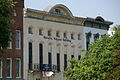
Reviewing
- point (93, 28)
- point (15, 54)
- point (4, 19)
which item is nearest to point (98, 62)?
point (4, 19)

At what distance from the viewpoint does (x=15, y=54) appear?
53.5 meters

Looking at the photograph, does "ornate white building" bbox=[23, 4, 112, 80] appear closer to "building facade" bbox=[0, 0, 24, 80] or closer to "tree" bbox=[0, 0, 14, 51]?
"building facade" bbox=[0, 0, 24, 80]

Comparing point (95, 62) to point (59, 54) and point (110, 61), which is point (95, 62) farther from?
point (59, 54)

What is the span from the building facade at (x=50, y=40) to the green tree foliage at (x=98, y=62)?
7873 mm

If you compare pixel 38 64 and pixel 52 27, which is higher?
pixel 52 27

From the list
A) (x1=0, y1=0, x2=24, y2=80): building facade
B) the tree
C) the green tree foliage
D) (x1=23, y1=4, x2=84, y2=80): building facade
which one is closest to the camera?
the tree

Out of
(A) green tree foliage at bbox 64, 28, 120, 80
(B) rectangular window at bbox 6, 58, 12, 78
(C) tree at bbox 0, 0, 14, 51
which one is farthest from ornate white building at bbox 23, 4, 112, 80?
(C) tree at bbox 0, 0, 14, 51

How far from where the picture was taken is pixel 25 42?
180 feet

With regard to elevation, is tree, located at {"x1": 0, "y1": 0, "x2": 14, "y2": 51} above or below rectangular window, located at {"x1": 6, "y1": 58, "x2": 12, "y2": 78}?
above

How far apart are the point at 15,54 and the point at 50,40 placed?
22.7ft

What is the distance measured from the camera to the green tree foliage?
44.1 m

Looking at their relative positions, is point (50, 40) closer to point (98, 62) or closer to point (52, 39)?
point (52, 39)

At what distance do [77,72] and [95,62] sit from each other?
2.55 m

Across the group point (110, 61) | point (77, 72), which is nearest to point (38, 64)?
point (77, 72)
